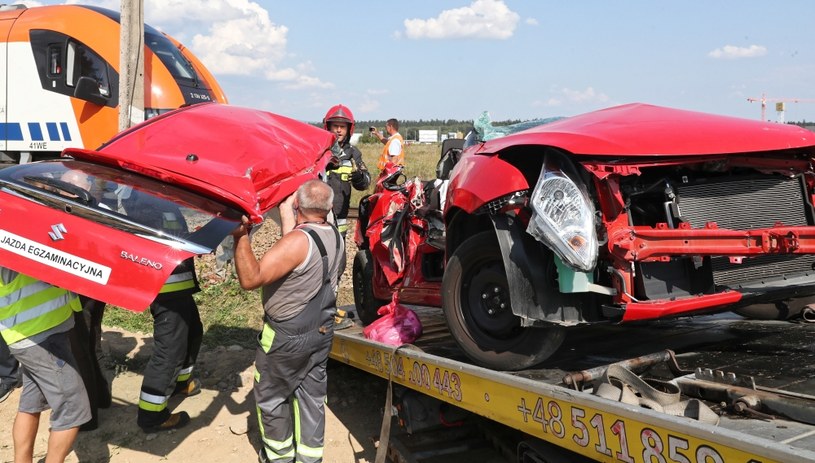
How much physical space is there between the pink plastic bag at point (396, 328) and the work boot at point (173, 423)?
153cm

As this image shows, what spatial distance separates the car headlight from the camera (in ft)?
10.8

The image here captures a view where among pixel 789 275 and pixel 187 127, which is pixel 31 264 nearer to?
pixel 187 127

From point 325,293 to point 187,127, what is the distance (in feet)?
4.30

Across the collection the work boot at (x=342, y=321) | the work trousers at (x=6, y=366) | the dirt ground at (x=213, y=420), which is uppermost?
the work boot at (x=342, y=321)

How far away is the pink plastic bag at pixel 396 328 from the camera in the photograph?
5000 millimetres

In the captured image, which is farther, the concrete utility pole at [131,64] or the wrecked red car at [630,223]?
the concrete utility pole at [131,64]

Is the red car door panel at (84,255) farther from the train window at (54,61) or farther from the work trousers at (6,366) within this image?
the train window at (54,61)

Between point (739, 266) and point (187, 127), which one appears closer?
point (739, 266)

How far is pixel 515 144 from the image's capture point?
3.62 meters

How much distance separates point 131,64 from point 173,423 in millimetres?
3909

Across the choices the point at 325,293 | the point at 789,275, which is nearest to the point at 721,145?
the point at 789,275

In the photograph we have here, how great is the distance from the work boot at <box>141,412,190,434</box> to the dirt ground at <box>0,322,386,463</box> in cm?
4

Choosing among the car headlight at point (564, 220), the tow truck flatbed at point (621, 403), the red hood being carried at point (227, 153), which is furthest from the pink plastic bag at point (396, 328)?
the car headlight at point (564, 220)

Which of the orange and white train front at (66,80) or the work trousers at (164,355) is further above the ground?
the orange and white train front at (66,80)
